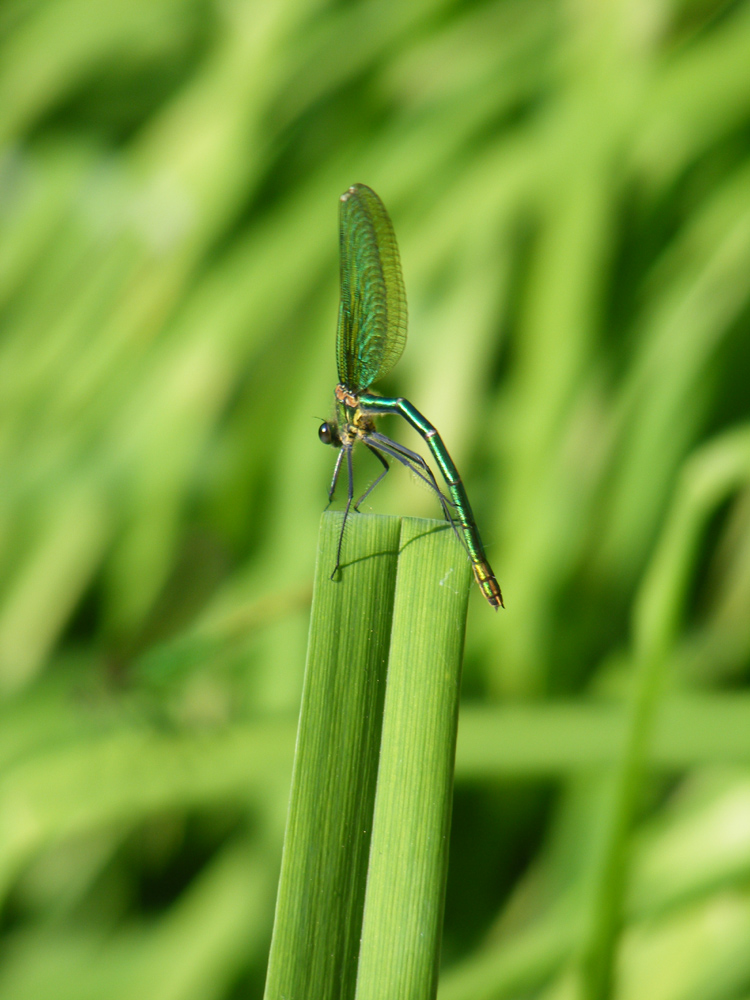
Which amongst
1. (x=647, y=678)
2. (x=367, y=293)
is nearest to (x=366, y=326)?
(x=367, y=293)

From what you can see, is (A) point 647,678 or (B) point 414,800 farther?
Answer: (A) point 647,678

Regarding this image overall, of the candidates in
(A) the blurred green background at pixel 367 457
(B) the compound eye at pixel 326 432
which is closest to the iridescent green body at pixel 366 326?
(B) the compound eye at pixel 326 432

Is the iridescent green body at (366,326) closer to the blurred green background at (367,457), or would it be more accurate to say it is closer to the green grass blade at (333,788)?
the blurred green background at (367,457)

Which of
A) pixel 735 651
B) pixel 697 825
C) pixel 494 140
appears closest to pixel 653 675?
pixel 697 825

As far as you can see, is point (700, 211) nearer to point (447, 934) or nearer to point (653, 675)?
point (653, 675)

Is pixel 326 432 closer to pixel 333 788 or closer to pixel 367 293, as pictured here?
pixel 367 293

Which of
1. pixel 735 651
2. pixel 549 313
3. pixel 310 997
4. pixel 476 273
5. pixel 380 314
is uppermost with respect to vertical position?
pixel 476 273
